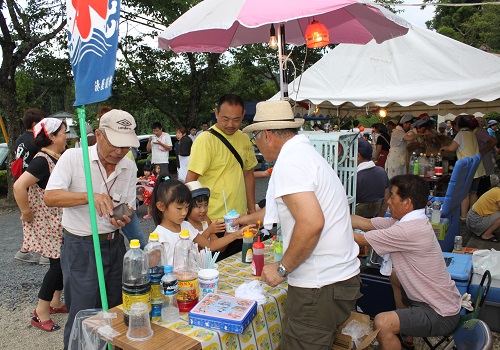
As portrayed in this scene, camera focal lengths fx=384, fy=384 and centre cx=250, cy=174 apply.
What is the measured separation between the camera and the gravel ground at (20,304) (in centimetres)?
349

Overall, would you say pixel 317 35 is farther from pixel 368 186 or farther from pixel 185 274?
pixel 185 274

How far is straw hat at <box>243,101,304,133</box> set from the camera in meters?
2.08

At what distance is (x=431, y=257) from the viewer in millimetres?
2625

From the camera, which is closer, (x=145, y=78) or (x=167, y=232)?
(x=167, y=232)

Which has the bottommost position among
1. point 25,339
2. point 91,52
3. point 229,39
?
point 25,339

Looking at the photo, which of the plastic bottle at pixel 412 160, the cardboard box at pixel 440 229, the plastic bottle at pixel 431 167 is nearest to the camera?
the cardboard box at pixel 440 229

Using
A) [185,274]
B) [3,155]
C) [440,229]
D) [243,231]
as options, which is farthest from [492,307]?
[3,155]

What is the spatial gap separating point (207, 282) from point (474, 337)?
1478 millimetres

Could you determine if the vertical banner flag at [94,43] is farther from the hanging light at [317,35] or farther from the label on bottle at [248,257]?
the hanging light at [317,35]

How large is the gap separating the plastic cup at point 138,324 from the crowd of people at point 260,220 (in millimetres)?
651

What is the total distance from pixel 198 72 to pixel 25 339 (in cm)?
1255

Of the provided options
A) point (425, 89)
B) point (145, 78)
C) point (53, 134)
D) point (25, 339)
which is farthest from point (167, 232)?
point (145, 78)

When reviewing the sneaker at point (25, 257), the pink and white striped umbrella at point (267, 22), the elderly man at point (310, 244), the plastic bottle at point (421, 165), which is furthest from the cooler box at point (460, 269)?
the sneaker at point (25, 257)

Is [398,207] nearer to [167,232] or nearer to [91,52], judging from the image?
[167,232]
